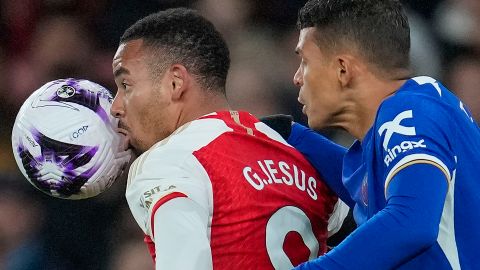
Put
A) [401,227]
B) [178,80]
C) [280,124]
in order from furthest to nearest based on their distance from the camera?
[280,124] < [178,80] < [401,227]

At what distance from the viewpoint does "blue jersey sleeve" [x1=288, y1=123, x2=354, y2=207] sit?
9.58 feet

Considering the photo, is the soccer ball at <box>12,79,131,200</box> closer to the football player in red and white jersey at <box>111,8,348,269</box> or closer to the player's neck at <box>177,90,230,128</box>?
the football player in red and white jersey at <box>111,8,348,269</box>

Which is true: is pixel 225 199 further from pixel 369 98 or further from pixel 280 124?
pixel 280 124

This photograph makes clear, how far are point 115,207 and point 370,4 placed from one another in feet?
9.70

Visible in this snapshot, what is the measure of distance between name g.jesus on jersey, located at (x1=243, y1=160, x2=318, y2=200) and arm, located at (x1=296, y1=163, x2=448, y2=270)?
1.37 ft

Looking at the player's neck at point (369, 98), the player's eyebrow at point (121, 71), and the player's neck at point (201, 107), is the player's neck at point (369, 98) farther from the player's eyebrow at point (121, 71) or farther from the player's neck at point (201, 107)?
the player's eyebrow at point (121, 71)

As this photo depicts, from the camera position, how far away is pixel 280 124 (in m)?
3.14

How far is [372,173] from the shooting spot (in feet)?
8.06

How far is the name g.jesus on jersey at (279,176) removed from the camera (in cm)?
260

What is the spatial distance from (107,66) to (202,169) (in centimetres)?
309

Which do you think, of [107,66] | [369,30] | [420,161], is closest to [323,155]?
[369,30]

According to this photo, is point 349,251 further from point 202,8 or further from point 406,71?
point 202,8

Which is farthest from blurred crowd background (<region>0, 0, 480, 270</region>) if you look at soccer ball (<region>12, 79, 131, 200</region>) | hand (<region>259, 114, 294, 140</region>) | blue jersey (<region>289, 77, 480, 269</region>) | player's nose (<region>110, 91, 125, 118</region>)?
blue jersey (<region>289, 77, 480, 269</region>)

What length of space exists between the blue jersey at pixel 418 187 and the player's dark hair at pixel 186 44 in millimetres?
591
